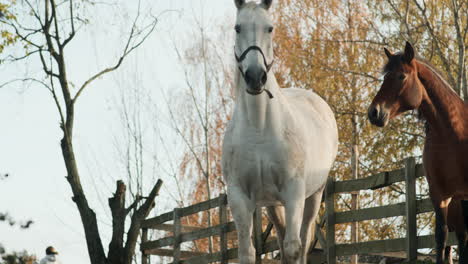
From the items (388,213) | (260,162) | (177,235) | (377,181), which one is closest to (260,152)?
(260,162)

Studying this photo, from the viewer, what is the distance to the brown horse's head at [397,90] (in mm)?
5531

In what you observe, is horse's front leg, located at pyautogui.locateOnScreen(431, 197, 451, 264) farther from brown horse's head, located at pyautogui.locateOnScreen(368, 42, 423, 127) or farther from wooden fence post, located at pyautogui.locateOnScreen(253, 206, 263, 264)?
wooden fence post, located at pyautogui.locateOnScreen(253, 206, 263, 264)

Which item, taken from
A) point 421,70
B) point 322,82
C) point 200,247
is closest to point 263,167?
point 421,70

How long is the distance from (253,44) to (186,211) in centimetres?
845

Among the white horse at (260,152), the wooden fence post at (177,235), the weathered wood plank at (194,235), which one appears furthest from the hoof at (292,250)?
the wooden fence post at (177,235)

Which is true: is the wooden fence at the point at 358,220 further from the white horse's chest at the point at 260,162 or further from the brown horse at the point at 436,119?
the white horse's chest at the point at 260,162

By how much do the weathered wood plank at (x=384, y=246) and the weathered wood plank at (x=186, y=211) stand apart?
3.02m

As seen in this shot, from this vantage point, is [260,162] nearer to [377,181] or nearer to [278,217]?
[278,217]

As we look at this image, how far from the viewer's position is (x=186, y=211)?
13109 mm

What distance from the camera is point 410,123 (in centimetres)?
1571

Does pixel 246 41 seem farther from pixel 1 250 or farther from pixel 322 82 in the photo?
pixel 322 82

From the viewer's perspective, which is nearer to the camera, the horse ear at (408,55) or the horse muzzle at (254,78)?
the horse muzzle at (254,78)

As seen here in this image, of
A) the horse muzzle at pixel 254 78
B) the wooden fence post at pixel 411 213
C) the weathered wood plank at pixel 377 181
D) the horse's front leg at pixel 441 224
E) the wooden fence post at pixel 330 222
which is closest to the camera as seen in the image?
the horse muzzle at pixel 254 78

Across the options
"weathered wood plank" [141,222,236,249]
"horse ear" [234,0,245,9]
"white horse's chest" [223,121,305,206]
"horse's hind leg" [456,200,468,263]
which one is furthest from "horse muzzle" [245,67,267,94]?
"weathered wood plank" [141,222,236,249]
